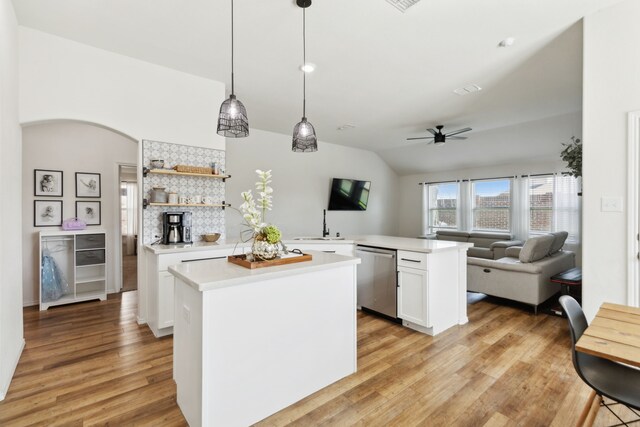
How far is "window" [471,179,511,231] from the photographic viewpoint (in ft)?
22.2

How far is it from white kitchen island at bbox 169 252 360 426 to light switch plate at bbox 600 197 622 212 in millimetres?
2098

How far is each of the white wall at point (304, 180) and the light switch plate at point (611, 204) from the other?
15.3 ft

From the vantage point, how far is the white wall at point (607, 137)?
7.61ft

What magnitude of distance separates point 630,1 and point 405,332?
3.35 meters

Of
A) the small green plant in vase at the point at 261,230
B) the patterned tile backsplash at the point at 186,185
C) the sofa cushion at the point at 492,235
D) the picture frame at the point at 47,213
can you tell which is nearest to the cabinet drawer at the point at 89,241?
the picture frame at the point at 47,213

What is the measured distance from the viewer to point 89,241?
4.29 m

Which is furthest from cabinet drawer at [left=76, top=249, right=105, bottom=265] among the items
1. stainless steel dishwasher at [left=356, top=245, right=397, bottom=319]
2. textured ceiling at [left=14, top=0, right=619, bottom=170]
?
stainless steel dishwasher at [left=356, top=245, right=397, bottom=319]

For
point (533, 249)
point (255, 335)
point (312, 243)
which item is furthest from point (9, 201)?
point (533, 249)

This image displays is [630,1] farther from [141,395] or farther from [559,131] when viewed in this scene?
[141,395]

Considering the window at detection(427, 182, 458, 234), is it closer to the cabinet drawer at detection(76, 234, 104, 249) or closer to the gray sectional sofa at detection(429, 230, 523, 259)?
the gray sectional sofa at detection(429, 230, 523, 259)

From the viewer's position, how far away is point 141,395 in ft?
6.89

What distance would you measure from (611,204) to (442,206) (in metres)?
5.59

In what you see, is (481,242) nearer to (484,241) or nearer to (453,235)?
(484,241)

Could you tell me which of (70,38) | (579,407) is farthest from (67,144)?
(579,407)
